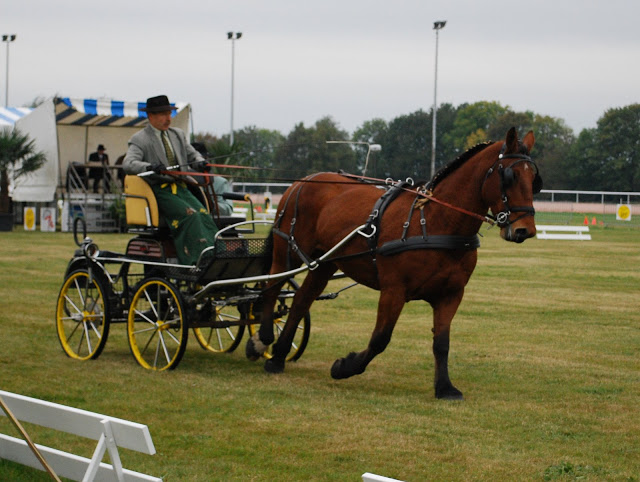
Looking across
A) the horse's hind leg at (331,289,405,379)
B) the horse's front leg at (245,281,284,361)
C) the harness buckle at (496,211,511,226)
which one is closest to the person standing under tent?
the horse's front leg at (245,281,284,361)

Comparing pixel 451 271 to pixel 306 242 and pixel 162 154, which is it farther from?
pixel 162 154

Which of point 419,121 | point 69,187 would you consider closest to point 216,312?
point 69,187

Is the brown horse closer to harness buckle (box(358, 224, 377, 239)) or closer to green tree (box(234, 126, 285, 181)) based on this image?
harness buckle (box(358, 224, 377, 239))

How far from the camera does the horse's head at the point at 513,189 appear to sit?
696 cm

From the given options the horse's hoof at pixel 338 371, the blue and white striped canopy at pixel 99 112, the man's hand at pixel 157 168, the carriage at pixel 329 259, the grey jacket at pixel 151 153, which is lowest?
the horse's hoof at pixel 338 371

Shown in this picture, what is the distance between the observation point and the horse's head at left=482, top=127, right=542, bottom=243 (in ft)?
22.8

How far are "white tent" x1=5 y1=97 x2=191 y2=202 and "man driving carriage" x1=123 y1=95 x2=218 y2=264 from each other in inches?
715

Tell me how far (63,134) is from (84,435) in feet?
84.3

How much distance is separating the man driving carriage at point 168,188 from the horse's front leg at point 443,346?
2.42 meters

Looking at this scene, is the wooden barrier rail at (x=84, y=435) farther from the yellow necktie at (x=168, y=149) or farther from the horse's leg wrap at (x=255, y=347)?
the yellow necktie at (x=168, y=149)

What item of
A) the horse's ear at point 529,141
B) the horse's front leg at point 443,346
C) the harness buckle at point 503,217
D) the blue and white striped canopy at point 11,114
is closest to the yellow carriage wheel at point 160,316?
the horse's front leg at point 443,346

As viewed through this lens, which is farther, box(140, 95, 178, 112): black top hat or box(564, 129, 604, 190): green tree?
box(564, 129, 604, 190): green tree

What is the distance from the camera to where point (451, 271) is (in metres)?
7.39

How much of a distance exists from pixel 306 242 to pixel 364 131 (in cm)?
6199
